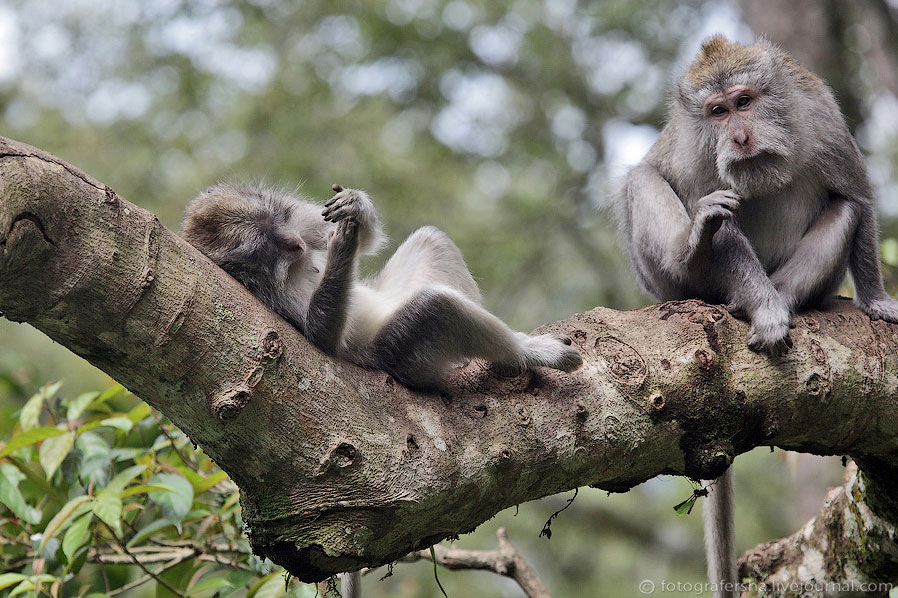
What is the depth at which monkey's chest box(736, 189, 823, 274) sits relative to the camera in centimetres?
470

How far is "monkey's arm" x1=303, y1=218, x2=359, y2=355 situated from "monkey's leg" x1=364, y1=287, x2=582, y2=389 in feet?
0.85

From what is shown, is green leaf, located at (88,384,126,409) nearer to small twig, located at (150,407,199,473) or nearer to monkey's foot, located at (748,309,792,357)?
small twig, located at (150,407,199,473)

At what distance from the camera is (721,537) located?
15.3 ft

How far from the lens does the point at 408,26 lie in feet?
44.5

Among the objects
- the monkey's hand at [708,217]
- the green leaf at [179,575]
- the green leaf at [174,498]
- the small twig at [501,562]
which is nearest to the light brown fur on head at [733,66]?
the monkey's hand at [708,217]

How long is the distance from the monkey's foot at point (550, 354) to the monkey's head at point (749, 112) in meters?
1.66

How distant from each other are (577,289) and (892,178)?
5830mm

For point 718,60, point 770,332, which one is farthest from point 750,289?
point 718,60

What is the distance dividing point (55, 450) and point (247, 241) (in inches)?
56.8

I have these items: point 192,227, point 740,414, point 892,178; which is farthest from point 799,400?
point 892,178

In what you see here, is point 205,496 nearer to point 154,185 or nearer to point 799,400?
point 799,400

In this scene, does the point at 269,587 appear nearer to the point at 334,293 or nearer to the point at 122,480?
the point at 122,480

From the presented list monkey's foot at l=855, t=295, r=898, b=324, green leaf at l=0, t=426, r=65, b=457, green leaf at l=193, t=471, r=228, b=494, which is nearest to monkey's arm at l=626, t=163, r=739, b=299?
monkey's foot at l=855, t=295, r=898, b=324

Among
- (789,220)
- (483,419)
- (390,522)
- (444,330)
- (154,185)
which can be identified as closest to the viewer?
(390,522)
